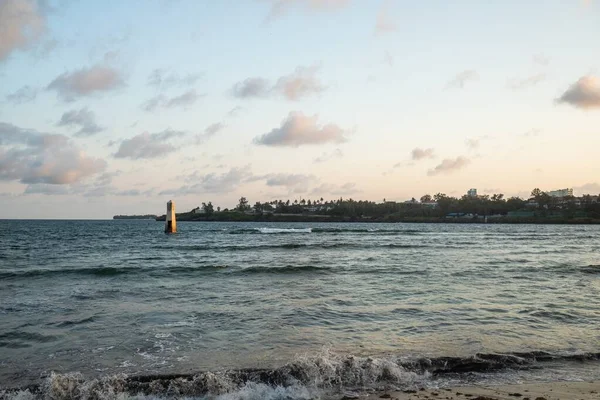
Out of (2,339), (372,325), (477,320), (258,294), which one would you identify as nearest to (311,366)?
(372,325)

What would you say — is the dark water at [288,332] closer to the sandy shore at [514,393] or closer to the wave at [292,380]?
the wave at [292,380]

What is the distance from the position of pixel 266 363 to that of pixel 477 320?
7.02m

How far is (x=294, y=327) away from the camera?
41.5ft

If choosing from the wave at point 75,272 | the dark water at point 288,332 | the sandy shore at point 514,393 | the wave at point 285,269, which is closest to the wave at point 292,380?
the dark water at point 288,332

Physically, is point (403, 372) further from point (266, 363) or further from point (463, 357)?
point (266, 363)

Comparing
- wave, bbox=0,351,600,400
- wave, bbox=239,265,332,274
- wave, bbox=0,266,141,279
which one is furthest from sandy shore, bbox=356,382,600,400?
wave, bbox=0,266,141,279

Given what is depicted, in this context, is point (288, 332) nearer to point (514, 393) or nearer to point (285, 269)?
point (514, 393)

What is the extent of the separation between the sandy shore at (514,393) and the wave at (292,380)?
1.54 feet

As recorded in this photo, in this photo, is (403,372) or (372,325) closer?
(403,372)

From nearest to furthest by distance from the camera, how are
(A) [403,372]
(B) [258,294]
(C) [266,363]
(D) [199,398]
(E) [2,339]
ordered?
(D) [199,398]
(A) [403,372]
(C) [266,363]
(E) [2,339]
(B) [258,294]

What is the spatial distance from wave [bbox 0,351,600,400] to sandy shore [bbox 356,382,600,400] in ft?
1.54

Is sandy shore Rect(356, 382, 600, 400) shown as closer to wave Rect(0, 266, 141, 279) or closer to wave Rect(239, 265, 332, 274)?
wave Rect(239, 265, 332, 274)

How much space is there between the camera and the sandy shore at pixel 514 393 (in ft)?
25.2

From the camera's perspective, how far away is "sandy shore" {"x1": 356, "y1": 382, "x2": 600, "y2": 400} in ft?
25.2
